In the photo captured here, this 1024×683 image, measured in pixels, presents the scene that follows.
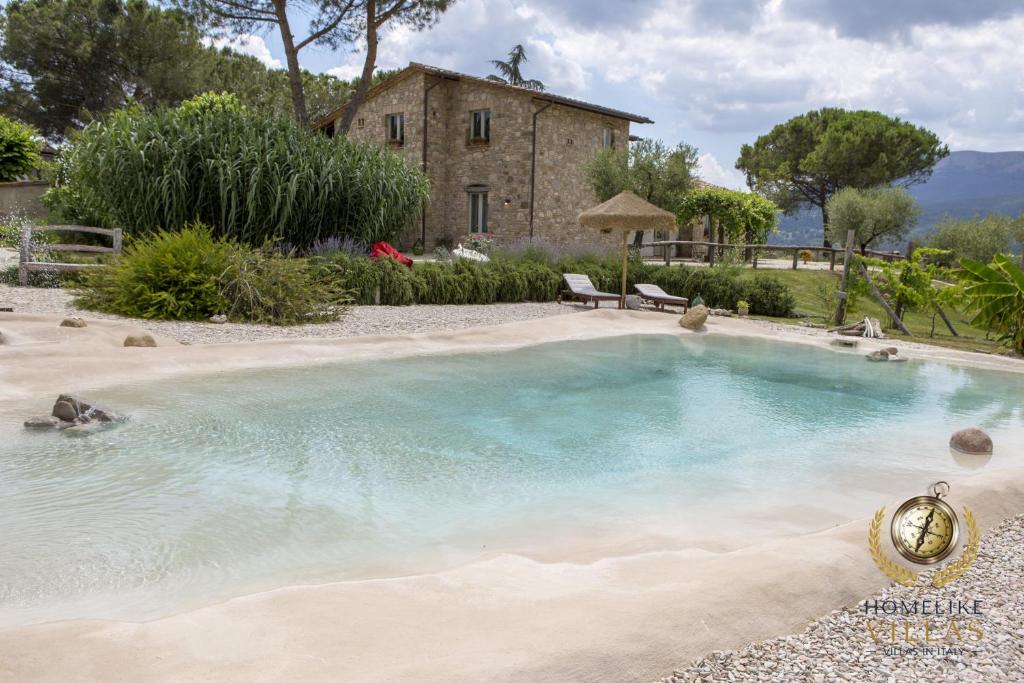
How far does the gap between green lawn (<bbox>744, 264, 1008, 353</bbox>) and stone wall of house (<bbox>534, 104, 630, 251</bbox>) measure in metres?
6.50

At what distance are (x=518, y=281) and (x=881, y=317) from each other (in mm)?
8822

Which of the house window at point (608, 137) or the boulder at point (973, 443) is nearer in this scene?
the boulder at point (973, 443)

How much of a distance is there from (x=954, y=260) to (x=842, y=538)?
2901 cm

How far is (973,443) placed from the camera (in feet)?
21.7

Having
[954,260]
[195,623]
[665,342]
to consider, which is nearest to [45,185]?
[665,342]

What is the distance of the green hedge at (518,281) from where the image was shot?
13.1 metres

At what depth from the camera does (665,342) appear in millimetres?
12172

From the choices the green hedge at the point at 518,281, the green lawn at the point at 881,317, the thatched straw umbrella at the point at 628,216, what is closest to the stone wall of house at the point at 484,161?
the green hedge at the point at 518,281

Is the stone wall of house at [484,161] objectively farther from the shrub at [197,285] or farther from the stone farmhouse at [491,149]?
the shrub at [197,285]

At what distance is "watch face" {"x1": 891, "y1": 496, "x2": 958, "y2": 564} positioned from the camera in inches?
122

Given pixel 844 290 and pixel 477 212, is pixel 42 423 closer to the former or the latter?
pixel 844 290

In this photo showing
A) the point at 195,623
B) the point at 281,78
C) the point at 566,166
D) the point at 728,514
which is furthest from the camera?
the point at 281,78

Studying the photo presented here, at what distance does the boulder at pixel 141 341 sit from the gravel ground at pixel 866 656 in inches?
290

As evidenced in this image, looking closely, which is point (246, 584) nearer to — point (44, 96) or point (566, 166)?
point (566, 166)
